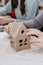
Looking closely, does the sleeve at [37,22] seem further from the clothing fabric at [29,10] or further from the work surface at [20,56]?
the work surface at [20,56]

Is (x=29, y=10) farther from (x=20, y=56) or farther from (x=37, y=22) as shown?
(x=20, y=56)

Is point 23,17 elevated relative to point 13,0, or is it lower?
lower

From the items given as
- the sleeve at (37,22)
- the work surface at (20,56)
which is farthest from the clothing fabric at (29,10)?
the work surface at (20,56)

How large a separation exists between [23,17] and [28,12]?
0.14 m

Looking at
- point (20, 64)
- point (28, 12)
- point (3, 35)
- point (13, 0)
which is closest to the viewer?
point (20, 64)

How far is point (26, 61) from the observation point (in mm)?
704

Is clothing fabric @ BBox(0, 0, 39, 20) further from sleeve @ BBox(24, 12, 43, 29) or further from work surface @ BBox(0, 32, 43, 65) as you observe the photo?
work surface @ BBox(0, 32, 43, 65)

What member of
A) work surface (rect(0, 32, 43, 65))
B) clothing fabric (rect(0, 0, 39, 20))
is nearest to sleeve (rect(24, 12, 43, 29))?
clothing fabric (rect(0, 0, 39, 20))

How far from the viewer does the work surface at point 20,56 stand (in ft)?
2.28

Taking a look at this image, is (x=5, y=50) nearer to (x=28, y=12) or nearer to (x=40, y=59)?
(x=40, y=59)

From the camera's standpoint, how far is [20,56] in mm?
754

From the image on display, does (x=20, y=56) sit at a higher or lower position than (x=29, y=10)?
higher

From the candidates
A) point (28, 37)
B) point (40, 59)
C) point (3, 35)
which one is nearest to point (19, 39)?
point (28, 37)

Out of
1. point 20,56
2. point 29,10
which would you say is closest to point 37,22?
point 29,10
